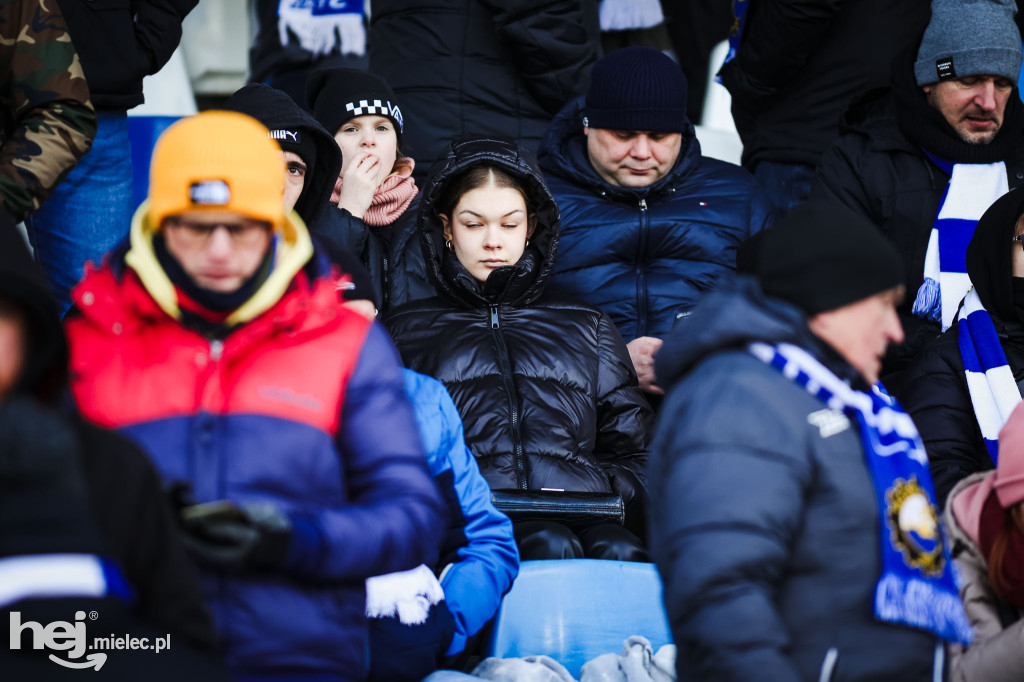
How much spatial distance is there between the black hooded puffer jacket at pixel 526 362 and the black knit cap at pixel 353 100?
0.59 meters

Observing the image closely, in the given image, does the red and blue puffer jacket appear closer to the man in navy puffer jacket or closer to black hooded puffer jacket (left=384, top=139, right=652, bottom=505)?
black hooded puffer jacket (left=384, top=139, right=652, bottom=505)

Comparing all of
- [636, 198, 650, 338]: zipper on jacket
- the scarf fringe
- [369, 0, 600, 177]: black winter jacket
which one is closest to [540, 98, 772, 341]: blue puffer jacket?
[636, 198, 650, 338]: zipper on jacket

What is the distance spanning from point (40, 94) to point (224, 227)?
1547mm

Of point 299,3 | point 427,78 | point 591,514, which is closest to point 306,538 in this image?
point 591,514

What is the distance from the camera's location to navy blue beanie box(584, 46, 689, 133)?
4359mm

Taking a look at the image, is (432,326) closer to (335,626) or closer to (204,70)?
(335,626)

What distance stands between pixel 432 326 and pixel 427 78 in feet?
4.91

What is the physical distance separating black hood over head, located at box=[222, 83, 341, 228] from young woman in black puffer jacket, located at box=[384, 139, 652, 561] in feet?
0.96

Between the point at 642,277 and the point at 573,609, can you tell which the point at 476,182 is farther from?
the point at 573,609

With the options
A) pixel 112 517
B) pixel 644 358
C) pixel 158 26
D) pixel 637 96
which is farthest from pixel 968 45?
pixel 112 517

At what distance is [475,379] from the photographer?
3.67 m

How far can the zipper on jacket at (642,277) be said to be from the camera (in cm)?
432

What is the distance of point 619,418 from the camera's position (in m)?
3.77

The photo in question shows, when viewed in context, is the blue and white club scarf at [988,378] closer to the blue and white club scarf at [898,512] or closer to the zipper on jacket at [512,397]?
the zipper on jacket at [512,397]
